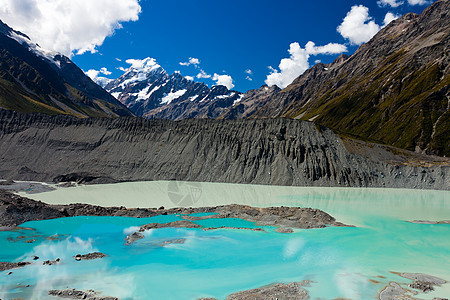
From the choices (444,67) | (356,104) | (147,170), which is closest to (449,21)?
(444,67)

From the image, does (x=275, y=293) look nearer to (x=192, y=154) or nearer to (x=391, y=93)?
(x=192, y=154)

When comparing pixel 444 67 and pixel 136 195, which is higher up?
pixel 444 67

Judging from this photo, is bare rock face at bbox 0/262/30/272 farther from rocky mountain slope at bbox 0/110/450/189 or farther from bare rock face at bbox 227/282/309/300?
rocky mountain slope at bbox 0/110/450/189

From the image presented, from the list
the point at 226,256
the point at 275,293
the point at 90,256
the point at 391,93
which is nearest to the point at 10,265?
the point at 90,256

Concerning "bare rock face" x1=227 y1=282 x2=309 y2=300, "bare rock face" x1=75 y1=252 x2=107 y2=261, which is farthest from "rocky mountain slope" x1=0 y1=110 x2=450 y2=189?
"bare rock face" x1=227 y1=282 x2=309 y2=300

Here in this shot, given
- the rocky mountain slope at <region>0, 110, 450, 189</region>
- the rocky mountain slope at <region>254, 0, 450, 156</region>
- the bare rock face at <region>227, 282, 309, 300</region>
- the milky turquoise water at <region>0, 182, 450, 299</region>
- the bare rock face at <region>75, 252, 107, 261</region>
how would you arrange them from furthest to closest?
the rocky mountain slope at <region>254, 0, 450, 156</region> → the rocky mountain slope at <region>0, 110, 450, 189</region> → the bare rock face at <region>75, 252, 107, 261</region> → the milky turquoise water at <region>0, 182, 450, 299</region> → the bare rock face at <region>227, 282, 309, 300</region>

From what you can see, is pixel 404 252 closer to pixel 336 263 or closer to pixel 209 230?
pixel 336 263
